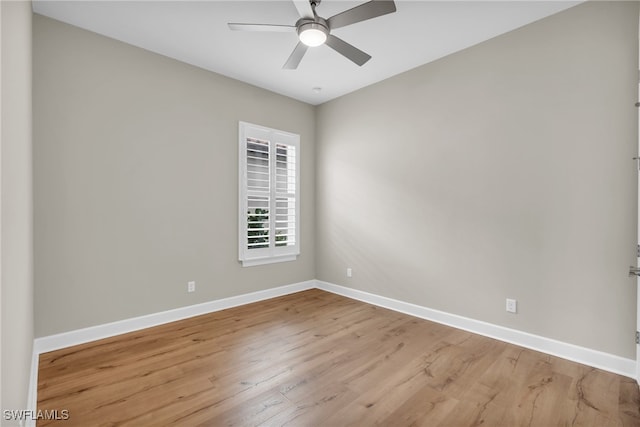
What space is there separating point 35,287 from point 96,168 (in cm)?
111

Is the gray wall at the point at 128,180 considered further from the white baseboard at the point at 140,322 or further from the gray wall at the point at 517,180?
the gray wall at the point at 517,180

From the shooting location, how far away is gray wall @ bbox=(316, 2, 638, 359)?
7.48 ft

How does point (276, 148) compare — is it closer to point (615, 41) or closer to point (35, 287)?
point (35, 287)

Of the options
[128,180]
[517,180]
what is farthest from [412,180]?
[128,180]

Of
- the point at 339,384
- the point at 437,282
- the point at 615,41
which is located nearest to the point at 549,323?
the point at 437,282

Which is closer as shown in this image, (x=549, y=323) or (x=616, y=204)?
(x=616, y=204)

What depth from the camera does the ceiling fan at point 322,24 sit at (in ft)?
6.60

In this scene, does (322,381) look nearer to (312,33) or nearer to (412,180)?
(412,180)

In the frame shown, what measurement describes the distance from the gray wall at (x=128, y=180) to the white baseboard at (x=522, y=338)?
1.86 metres

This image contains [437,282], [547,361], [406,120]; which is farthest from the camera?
[406,120]

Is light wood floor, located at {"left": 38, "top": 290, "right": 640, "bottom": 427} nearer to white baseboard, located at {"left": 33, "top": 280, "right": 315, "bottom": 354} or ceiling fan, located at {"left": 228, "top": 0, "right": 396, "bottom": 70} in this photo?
white baseboard, located at {"left": 33, "top": 280, "right": 315, "bottom": 354}

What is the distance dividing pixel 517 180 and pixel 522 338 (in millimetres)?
1420

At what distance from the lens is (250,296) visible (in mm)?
3938

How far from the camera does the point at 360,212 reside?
4.11 m
